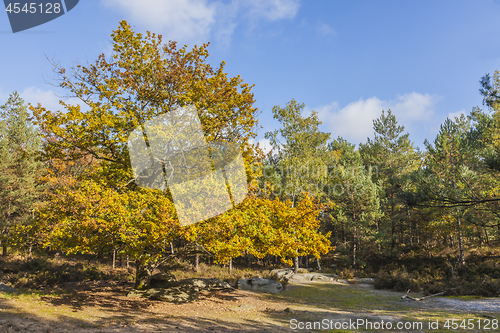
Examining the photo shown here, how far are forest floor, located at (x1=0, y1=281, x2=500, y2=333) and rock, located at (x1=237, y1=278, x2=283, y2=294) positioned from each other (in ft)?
7.12

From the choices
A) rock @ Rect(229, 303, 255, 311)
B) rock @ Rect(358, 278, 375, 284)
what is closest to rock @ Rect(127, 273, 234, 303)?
rock @ Rect(229, 303, 255, 311)

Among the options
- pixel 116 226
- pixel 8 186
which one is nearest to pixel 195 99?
pixel 116 226

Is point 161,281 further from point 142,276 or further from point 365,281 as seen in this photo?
point 365,281

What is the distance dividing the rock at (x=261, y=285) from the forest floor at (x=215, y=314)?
2171 mm

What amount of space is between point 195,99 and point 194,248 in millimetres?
5717

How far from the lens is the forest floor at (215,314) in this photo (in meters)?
7.25

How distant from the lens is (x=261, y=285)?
51.5 feet

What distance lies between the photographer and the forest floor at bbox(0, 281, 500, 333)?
7.25 metres

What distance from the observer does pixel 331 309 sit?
11289mm

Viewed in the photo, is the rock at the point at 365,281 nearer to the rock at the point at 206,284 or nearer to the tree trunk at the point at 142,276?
the rock at the point at 206,284

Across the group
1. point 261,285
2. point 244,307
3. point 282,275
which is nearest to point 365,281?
point 282,275

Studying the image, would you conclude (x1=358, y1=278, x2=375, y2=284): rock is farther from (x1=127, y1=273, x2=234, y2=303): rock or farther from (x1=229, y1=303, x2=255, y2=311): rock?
(x1=229, y1=303, x2=255, y2=311): rock

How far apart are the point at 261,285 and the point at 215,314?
674 cm

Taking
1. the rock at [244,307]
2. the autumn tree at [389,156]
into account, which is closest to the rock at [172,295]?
the rock at [244,307]
